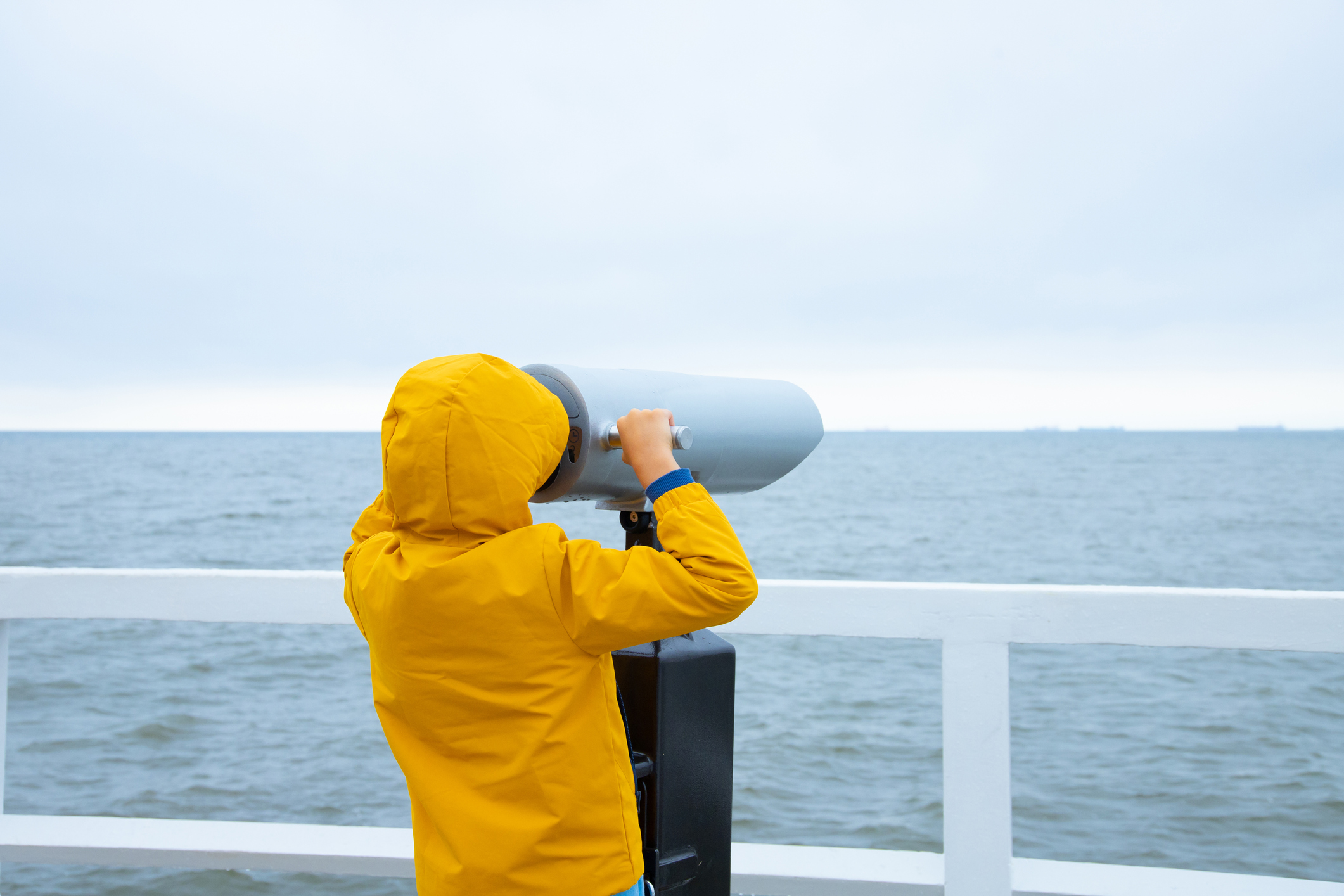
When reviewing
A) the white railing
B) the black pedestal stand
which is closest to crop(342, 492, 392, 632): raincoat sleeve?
the black pedestal stand

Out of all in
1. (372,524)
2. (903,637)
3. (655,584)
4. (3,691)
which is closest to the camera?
(655,584)

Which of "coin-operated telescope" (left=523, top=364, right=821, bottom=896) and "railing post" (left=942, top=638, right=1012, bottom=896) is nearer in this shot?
"coin-operated telescope" (left=523, top=364, right=821, bottom=896)

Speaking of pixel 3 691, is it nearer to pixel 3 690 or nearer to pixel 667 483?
pixel 3 690

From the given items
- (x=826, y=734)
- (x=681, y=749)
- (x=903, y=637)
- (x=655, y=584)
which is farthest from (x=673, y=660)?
(x=826, y=734)

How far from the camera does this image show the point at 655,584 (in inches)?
39.6

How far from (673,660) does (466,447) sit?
1.28 feet

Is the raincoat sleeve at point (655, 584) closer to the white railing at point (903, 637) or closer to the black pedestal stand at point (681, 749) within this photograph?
the black pedestal stand at point (681, 749)

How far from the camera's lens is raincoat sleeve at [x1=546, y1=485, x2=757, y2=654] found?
3.31 feet

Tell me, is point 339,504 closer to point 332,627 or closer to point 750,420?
point 332,627

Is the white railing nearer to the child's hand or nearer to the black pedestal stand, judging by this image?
the black pedestal stand

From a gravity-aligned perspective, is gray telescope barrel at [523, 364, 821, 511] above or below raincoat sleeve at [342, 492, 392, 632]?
above

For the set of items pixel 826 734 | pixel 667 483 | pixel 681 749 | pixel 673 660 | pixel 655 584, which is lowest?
pixel 826 734

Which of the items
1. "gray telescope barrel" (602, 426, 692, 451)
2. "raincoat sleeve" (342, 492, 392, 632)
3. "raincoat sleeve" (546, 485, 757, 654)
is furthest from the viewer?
"raincoat sleeve" (342, 492, 392, 632)

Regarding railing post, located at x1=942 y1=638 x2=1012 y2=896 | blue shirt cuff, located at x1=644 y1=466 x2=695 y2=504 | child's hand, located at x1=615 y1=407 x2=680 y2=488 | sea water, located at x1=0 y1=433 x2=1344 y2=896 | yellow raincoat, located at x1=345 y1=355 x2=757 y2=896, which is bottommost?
sea water, located at x1=0 y1=433 x2=1344 y2=896
